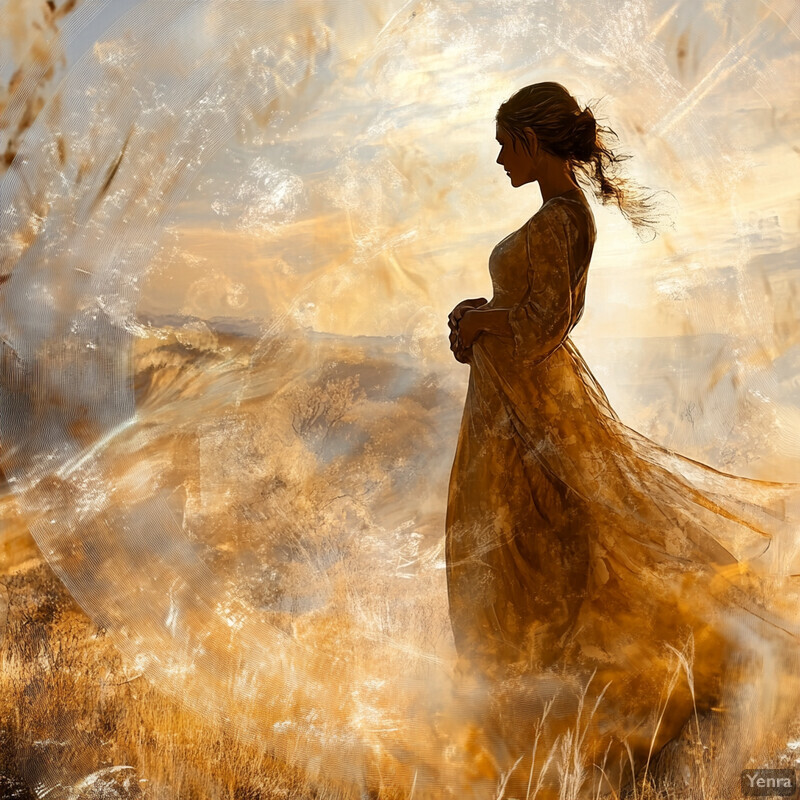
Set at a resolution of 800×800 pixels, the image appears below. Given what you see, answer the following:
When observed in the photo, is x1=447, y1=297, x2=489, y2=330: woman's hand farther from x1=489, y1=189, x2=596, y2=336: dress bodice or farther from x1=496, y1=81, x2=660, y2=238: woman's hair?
x1=496, y1=81, x2=660, y2=238: woman's hair

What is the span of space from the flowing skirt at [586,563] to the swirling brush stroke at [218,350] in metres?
0.16

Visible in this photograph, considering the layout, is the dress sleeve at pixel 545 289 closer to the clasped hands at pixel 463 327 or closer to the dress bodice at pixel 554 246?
the dress bodice at pixel 554 246

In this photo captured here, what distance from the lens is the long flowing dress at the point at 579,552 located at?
10.6 feet

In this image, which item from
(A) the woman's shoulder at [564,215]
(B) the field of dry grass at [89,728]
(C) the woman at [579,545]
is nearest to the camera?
(A) the woman's shoulder at [564,215]

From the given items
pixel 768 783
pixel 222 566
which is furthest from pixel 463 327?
pixel 768 783

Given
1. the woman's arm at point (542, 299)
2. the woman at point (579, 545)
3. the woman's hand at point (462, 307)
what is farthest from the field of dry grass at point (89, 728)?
the woman's hand at point (462, 307)

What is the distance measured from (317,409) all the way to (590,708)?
157cm

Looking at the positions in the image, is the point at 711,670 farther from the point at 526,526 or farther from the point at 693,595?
the point at 526,526

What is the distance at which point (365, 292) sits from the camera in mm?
3443

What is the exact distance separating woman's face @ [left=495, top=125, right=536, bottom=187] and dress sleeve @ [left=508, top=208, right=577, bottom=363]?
0.18 m

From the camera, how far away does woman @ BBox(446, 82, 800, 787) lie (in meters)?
3.22

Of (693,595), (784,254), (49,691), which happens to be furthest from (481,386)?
(49,691)

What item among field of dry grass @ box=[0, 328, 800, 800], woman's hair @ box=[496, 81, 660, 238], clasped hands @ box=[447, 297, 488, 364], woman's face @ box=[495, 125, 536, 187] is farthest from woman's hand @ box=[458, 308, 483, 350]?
woman's hair @ box=[496, 81, 660, 238]

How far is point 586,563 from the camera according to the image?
3.25 meters
